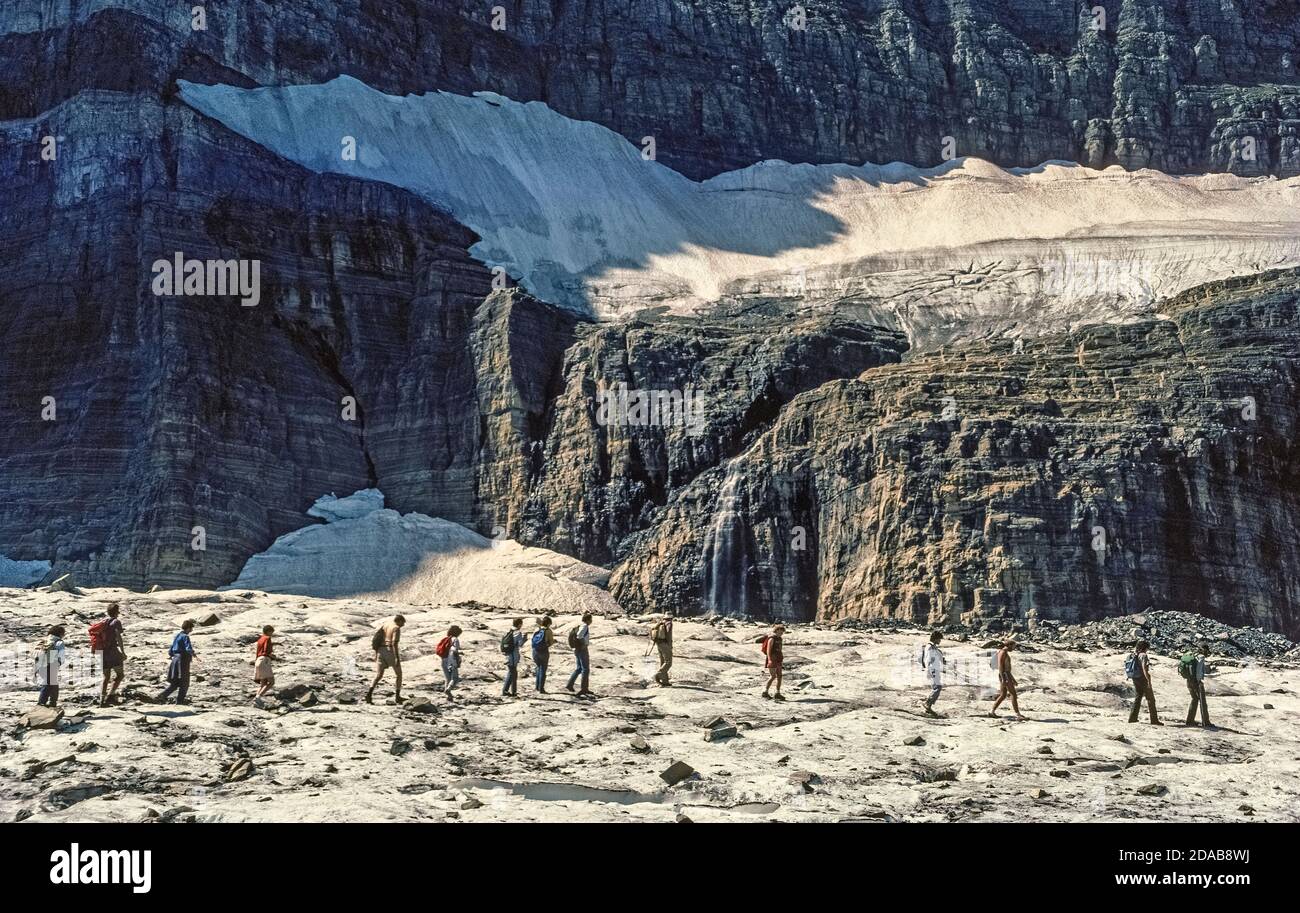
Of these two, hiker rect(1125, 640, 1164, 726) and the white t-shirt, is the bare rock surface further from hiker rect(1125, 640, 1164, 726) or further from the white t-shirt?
the white t-shirt

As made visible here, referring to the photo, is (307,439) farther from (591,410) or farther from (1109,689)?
(1109,689)

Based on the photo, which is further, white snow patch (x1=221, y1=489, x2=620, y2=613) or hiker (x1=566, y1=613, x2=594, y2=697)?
white snow patch (x1=221, y1=489, x2=620, y2=613)

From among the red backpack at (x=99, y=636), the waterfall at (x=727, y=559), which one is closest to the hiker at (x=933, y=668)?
the red backpack at (x=99, y=636)

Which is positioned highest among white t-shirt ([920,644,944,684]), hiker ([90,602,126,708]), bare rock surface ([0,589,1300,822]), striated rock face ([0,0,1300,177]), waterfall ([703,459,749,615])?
striated rock face ([0,0,1300,177])

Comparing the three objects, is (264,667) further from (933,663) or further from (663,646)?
(933,663)

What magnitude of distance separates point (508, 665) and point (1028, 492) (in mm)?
23942

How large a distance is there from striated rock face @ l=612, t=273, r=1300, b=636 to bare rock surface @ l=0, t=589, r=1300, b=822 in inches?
523

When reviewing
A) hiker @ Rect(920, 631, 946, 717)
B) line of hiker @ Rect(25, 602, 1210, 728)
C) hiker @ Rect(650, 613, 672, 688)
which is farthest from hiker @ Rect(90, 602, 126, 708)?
hiker @ Rect(920, 631, 946, 717)

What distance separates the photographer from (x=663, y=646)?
95.1 feet

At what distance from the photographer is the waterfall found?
5009cm

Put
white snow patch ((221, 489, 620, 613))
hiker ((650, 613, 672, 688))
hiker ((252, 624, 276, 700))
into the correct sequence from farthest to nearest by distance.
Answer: white snow patch ((221, 489, 620, 613))
hiker ((650, 613, 672, 688))
hiker ((252, 624, 276, 700))

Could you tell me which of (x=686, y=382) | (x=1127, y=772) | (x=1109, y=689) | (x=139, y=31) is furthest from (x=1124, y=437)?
A: (x=139, y=31)

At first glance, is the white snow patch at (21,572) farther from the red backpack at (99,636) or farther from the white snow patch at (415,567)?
the red backpack at (99,636)

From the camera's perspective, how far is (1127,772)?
22875 mm
